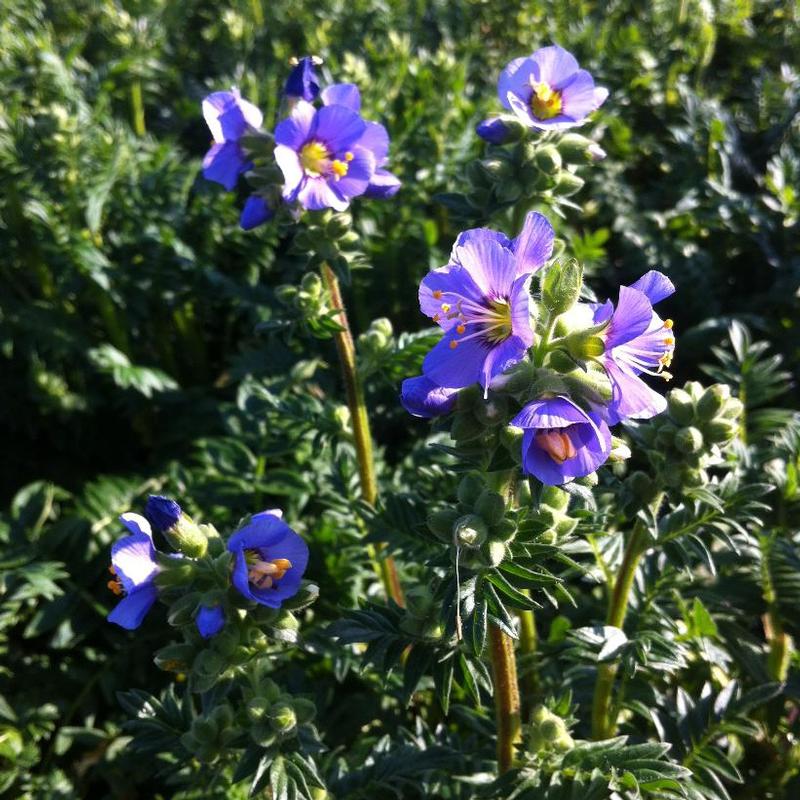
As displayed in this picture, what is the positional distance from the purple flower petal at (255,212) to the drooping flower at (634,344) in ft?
3.06

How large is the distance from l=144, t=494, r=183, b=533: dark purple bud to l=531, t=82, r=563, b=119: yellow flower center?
113 cm

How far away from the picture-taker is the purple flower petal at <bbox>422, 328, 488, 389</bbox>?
1.25 meters

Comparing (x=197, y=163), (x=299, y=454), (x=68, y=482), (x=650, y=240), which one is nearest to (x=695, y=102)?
(x=650, y=240)

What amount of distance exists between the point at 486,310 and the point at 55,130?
254 cm

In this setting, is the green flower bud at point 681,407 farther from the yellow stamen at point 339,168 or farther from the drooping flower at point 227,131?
the drooping flower at point 227,131

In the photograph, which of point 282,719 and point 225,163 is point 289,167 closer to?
point 225,163

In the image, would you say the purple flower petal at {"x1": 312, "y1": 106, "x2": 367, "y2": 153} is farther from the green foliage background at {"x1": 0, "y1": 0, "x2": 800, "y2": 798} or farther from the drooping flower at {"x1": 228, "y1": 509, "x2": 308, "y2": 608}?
the drooping flower at {"x1": 228, "y1": 509, "x2": 308, "y2": 608}

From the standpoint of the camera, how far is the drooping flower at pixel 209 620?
4.59 ft

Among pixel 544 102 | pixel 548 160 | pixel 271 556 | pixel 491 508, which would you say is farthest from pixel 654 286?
pixel 271 556

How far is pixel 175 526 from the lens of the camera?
1.44 metres

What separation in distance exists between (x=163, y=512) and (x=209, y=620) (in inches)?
7.9

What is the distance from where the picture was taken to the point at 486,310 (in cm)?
128

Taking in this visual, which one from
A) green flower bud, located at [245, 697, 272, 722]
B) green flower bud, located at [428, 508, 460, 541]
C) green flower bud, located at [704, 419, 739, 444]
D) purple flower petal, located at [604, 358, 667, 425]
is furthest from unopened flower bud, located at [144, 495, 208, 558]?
green flower bud, located at [704, 419, 739, 444]

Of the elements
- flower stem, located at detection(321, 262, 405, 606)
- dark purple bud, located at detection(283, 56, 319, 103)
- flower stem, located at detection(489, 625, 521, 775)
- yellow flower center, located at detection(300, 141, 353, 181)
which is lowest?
flower stem, located at detection(489, 625, 521, 775)
